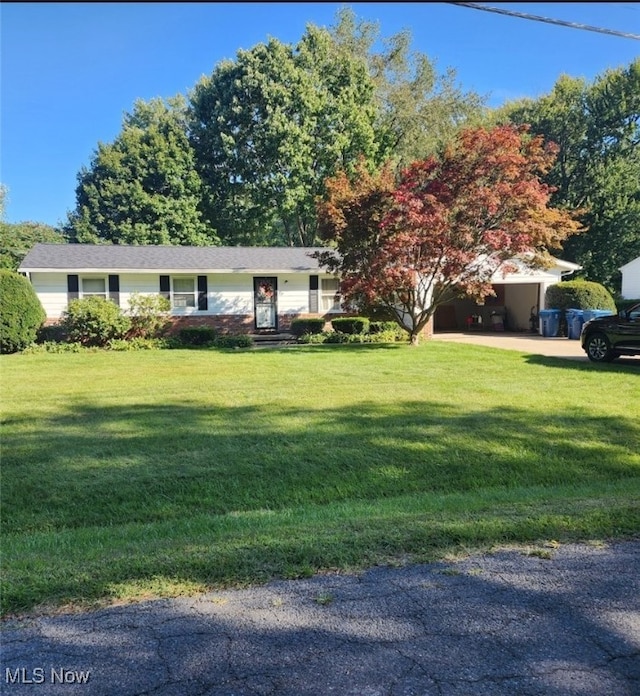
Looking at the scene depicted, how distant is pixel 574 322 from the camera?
19.9 metres

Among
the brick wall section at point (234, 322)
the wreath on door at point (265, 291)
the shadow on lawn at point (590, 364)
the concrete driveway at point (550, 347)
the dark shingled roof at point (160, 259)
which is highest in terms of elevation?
the dark shingled roof at point (160, 259)

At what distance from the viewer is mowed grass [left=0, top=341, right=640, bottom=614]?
338 centimetres

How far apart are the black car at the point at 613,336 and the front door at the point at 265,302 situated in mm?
11764

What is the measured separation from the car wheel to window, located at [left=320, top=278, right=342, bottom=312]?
10.7 m

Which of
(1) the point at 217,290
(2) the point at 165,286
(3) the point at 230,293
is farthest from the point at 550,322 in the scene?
(2) the point at 165,286

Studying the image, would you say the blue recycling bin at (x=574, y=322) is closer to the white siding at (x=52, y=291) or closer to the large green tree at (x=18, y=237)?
the white siding at (x=52, y=291)

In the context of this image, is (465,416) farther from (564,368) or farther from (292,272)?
(292,272)

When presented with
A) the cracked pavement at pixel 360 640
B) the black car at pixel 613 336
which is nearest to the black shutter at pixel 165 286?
the black car at pixel 613 336

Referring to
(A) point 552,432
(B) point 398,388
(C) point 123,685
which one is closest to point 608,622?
(C) point 123,685

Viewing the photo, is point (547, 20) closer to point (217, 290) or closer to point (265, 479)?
point (265, 479)

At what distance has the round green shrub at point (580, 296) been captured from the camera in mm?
21031

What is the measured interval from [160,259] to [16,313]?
5.72m

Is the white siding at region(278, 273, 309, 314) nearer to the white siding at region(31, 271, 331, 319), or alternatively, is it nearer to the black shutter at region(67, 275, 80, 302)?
the white siding at region(31, 271, 331, 319)

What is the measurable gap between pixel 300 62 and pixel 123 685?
3315 cm
